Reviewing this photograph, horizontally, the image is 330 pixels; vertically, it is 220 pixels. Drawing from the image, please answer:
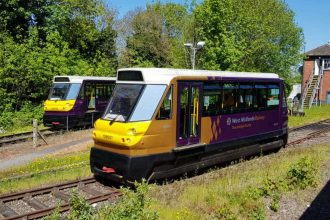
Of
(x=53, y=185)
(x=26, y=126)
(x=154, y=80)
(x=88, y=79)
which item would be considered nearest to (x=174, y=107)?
(x=154, y=80)

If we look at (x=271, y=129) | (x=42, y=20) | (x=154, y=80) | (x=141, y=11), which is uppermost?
(x=141, y=11)

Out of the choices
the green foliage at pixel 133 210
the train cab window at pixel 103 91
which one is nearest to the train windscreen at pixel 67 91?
the train cab window at pixel 103 91

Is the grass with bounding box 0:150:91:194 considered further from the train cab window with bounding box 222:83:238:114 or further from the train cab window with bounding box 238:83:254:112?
the train cab window with bounding box 238:83:254:112

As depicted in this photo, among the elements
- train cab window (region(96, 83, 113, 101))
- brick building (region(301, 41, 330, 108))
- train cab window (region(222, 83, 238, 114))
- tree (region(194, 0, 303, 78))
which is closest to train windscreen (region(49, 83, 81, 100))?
train cab window (region(96, 83, 113, 101))

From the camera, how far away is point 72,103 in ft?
74.7

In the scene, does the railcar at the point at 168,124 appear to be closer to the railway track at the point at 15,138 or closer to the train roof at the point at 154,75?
the train roof at the point at 154,75

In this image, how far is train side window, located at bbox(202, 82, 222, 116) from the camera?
12.4 meters

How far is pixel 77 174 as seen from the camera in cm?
1257

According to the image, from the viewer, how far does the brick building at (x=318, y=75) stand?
4637 centimetres

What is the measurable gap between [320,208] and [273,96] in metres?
7.56

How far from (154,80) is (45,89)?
21.3m

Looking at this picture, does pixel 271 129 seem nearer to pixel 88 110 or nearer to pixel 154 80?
pixel 154 80

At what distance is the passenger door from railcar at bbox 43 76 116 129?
12.2 metres

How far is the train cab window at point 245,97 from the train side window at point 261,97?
14.8 inches
